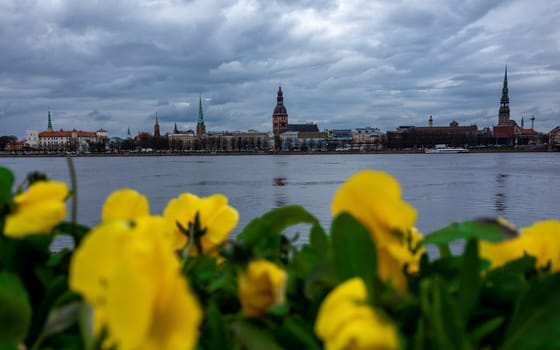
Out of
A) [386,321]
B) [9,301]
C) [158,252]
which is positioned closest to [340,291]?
[386,321]

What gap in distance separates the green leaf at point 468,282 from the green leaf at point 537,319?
0.11 feet

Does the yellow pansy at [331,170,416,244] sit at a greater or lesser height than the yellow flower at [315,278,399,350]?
greater

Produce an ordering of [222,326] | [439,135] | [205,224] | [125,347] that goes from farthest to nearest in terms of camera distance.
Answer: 1. [439,135]
2. [205,224]
3. [222,326]
4. [125,347]

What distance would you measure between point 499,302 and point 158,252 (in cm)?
34

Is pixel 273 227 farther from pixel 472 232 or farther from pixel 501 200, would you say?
pixel 501 200

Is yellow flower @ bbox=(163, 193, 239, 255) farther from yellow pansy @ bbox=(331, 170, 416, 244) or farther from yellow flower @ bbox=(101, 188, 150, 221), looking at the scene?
yellow pansy @ bbox=(331, 170, 416, 244)

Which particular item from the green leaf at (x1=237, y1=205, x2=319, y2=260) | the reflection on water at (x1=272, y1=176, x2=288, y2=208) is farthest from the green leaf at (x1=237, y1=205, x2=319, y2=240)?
the reflection on water at (x1=272, y1=176, x2=288, y2=208)

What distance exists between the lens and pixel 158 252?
26cm

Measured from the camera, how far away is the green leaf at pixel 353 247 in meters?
0.38

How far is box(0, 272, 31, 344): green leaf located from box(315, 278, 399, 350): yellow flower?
0.25 m

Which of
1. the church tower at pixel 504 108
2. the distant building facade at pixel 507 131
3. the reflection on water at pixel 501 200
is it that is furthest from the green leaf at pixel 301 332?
the church tower at pixel 504 108

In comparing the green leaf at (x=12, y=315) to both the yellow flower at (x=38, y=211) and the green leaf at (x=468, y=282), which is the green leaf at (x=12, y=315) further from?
the green leaf at (x=468, y=282)

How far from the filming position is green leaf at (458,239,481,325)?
0.37 m

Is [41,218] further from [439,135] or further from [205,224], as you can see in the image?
[439,135]
